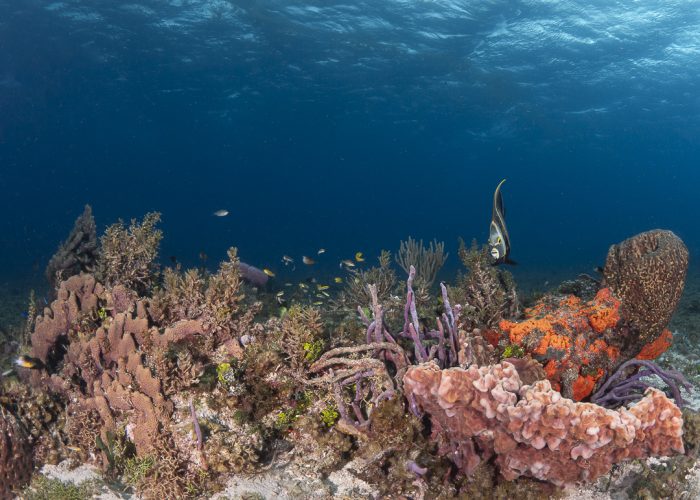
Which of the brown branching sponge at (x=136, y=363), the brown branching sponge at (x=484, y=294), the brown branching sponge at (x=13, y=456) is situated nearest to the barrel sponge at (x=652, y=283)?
the brown branching sponge at (x=484, y=294)

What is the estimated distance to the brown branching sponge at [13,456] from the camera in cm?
425

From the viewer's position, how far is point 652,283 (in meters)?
5.26

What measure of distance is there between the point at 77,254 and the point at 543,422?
9.27 metres

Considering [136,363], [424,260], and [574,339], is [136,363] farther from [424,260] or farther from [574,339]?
[424,260]

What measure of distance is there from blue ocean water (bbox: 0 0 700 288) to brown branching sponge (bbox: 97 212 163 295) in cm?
965

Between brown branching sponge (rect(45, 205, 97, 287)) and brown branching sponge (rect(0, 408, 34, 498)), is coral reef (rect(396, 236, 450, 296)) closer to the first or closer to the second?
brown branching sponge (rect(45, 205, 97, 287))

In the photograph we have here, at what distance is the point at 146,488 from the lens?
13.0 feet

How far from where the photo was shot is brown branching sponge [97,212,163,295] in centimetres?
701

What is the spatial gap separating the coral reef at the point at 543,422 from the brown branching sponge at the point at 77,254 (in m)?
8.17

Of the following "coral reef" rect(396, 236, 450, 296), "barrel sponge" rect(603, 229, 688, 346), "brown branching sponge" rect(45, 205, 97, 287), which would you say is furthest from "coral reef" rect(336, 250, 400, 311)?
"brown branching sponge" rect(45, 205, 97, 287)

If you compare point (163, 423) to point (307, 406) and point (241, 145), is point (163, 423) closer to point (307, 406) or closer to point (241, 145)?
point (307, 406)

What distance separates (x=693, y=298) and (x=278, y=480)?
1612 centimetres

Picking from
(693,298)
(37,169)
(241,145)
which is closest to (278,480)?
(693,298)

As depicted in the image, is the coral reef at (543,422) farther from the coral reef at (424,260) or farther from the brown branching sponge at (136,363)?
the coral reef at (424,260)
